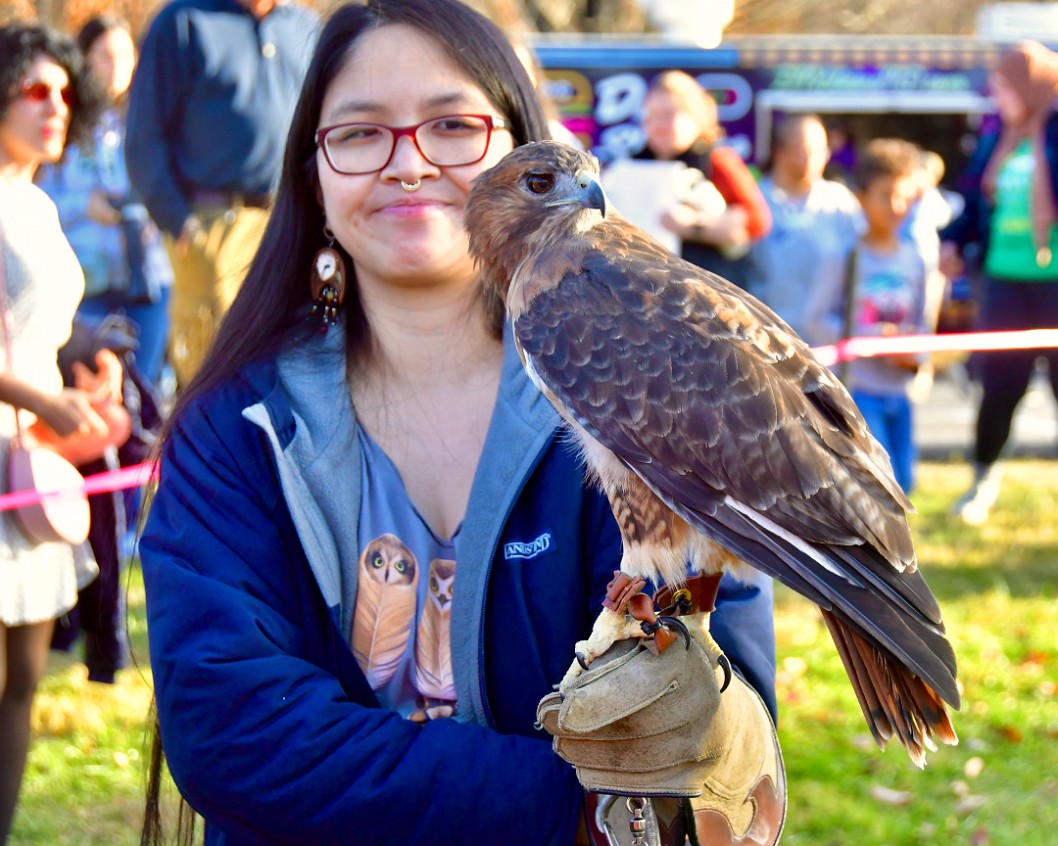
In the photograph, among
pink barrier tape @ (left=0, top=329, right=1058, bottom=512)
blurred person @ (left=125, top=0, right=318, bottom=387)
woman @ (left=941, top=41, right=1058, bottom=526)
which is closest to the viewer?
pink barrier tape @ (left=0, top=329, right=1058, bottom=512)

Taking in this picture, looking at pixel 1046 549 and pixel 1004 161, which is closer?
pixel 1046 549

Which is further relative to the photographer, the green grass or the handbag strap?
the green grass

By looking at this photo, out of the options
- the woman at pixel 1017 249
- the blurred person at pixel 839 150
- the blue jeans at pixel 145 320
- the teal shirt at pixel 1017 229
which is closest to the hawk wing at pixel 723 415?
the blue jeans at pixel 145 320

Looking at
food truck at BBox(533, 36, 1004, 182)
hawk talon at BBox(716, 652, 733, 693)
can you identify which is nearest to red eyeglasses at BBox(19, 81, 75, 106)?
hawk talon at BBox(716, 652, 733, 693)

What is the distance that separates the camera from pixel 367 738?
2.12 m

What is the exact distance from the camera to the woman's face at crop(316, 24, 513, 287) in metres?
2.43

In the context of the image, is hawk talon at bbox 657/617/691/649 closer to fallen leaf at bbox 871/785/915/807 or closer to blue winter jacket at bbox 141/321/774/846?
blue winter jacket at bbox 141/321/774/846

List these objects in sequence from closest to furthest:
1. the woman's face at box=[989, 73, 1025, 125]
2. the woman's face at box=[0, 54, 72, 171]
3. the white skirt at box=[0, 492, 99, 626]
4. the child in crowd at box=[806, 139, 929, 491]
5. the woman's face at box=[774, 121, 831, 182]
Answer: the white skirt at box=[0, 492, 99, 626], the woman's face at box=[0, 54, 72, 171], the child in crowd at box=[806, 139, 929, 491], the woman's face at box=[989, 73, 1025, 125], the woman's face at box=[774, 121, 831, 182]

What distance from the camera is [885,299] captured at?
7.48 m

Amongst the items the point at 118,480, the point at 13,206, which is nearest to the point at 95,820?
the point at 118,480

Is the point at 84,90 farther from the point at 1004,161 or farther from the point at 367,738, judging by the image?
the point at 1004,161

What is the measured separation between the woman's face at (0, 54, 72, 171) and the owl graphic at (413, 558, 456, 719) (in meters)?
2.51

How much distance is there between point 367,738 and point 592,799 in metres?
0.40

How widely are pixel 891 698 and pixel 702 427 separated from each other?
0.56 m
